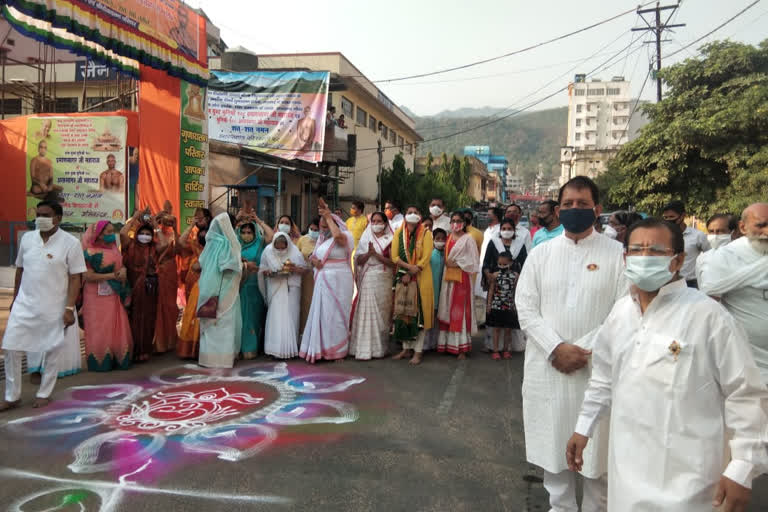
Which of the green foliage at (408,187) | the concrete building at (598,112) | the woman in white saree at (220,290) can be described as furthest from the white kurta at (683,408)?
the concrete building at (598,112)

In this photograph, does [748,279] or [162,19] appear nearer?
[748,279]

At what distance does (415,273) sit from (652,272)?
15.7 feet

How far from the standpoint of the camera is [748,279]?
11.7 ft

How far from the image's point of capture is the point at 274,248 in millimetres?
6898

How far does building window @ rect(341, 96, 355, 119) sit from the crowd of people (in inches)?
684

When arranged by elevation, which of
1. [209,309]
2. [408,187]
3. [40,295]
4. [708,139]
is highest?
[408,187]

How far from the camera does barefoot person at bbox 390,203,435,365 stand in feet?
22.1

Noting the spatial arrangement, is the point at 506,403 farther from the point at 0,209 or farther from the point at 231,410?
the point at 0,209

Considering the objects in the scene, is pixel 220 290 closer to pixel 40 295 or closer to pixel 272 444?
pixel 40 295

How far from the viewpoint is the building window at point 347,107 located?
2676cm

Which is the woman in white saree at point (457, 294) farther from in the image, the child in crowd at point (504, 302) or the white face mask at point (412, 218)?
the white face mask at point (412, 218)

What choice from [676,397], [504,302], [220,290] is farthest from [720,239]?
[220,290]

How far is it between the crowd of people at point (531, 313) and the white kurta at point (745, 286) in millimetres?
11

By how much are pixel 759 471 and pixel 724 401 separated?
0.23 m
